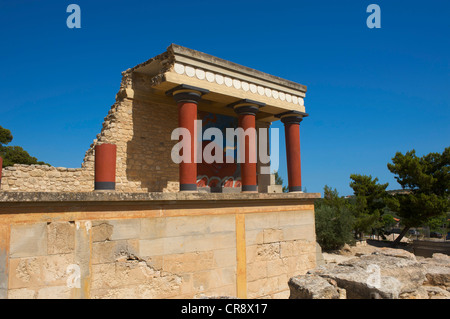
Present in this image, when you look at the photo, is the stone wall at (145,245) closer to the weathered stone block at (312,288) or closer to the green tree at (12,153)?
the weathered stone block at (312,288)

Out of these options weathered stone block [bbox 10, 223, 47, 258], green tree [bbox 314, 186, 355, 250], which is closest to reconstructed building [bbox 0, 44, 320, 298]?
weathered stone block [bbox 10, 223, 47, 258]

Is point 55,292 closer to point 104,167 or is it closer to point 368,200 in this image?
point 104,167

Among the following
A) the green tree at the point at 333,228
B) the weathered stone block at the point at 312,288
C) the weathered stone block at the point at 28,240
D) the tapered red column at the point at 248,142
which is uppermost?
the tapered red column at the point at 248,142

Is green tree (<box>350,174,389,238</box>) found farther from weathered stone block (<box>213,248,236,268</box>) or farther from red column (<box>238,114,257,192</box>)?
weathered stone block (<box>213,248,236,268</box>)

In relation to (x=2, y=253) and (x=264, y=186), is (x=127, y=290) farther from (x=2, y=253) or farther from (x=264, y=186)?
(x=264, y=186)

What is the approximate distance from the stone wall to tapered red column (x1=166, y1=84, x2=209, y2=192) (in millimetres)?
2294

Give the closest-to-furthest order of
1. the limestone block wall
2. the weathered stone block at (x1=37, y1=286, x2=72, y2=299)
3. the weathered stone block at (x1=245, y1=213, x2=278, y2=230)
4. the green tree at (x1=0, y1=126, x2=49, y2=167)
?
the weathered stone block at (x1=37, y1=286, x2=72, y2=299)
the weathered stone block at (x1=245, y1=213, x2=278, y2=230)
the limestone block wall
the green tree at (x1=0, y1=126, x2=49, y2=167)

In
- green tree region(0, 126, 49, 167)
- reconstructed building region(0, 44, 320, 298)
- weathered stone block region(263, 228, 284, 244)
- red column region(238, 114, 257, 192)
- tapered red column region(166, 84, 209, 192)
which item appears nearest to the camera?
reconstructed building region(0, 44, 320, 298)

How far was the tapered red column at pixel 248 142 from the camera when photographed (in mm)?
10211

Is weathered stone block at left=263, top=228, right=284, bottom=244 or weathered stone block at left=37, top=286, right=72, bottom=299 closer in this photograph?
weathered stone block at left=37, top=286, right=72, bottom=299

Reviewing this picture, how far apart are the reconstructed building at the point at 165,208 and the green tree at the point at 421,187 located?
14784 mm

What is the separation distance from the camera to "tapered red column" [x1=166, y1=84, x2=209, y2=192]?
8.77m

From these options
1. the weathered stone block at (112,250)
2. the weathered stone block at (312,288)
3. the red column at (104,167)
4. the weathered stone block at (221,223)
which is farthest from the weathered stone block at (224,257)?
the red column at (104,167)
